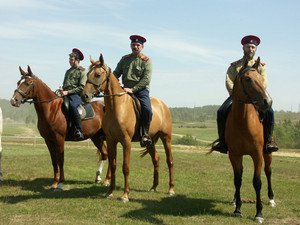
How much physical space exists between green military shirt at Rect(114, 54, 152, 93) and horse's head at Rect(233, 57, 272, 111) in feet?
9.91

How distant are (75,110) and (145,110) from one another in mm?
2864

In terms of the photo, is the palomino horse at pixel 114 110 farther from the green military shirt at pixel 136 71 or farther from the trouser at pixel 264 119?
the trouser at pixel 264 119

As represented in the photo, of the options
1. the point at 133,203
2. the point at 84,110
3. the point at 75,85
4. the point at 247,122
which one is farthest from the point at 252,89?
the point at 84,110

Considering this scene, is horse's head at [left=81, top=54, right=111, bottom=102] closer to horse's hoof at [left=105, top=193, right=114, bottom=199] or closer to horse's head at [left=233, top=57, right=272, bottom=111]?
horse's hoof at [left=105, top=193, right=114, bottom=199]

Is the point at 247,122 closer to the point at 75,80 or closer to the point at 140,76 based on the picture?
the point at 140,76

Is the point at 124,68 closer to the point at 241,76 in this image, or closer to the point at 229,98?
the point at 229,98

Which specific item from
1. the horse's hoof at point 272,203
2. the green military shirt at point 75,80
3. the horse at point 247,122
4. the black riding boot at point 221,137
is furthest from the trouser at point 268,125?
the green military shirt at point 75,80

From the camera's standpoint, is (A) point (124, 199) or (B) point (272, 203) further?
(B) point (272, 203)

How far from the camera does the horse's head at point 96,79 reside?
8.82 meters

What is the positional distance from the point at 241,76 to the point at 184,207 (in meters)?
3.68

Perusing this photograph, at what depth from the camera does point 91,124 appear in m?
12.7

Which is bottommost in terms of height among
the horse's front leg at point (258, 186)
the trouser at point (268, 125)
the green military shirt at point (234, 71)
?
the horse's front leg at point (258, 186)

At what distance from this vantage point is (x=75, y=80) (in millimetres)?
11898

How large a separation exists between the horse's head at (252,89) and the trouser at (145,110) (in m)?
2.93
